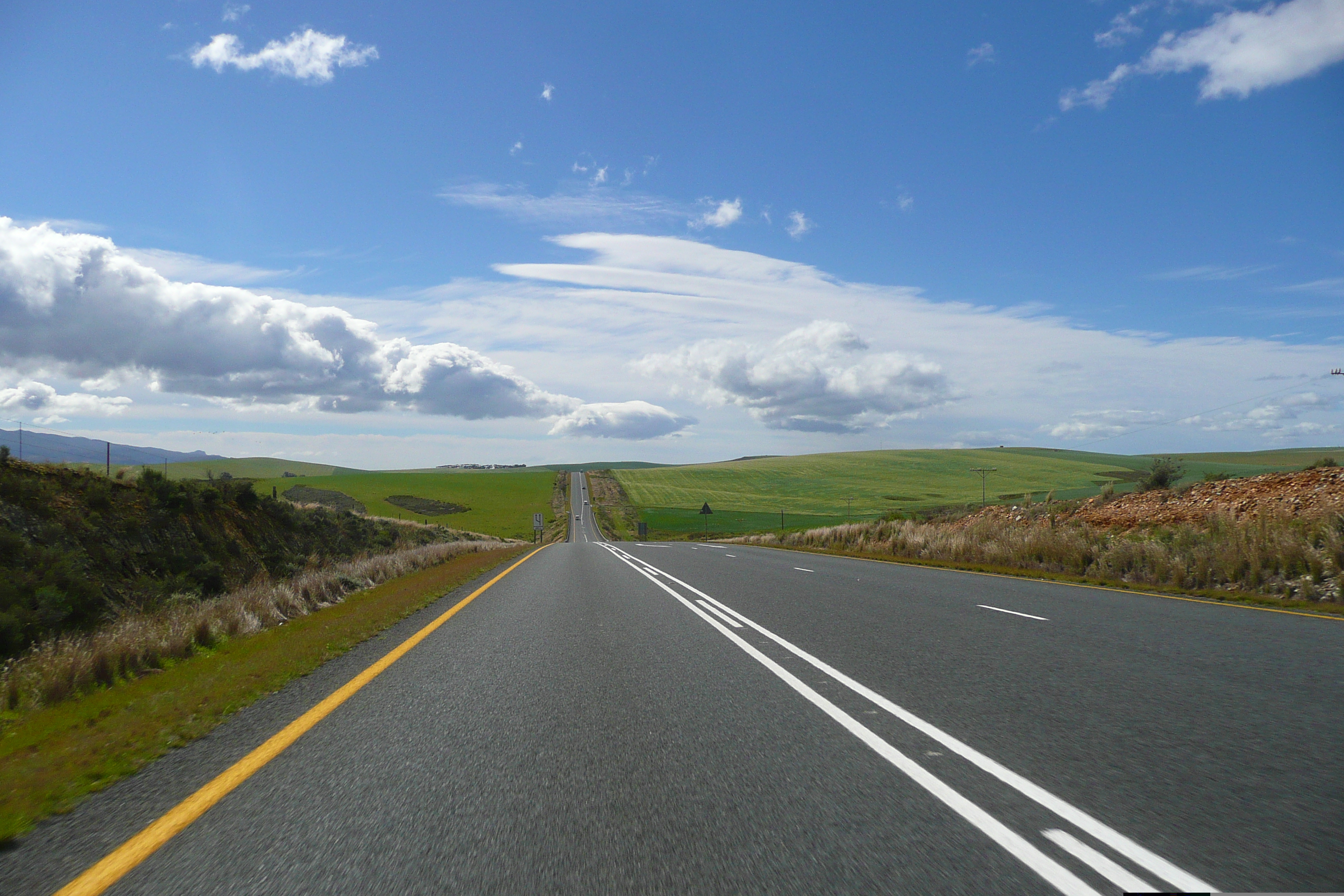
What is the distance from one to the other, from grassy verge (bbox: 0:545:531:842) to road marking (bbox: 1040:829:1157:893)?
15.4ft

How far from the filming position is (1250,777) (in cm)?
414

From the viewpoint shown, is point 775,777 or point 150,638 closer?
point 775,777

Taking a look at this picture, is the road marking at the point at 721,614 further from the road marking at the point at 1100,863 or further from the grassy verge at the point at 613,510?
the grassy verge at the point at 613,510

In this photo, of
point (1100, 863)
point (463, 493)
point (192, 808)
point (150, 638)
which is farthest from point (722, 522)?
point (1100, 863)

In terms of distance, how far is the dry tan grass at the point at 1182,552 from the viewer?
44.6 feet

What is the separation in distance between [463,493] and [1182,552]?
10585 centimetres

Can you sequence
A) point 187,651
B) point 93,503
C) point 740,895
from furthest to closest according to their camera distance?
point 93,503 → point 187,651 → point 740,895

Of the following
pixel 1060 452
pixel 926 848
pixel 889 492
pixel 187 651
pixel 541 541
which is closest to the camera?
pixel 926 848

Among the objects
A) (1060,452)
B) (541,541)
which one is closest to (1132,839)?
(541,541)

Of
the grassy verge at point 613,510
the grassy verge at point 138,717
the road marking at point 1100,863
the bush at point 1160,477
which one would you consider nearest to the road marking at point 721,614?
the grassy verge at point 138,717

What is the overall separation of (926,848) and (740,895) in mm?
927

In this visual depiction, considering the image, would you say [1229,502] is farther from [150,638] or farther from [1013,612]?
[150,638]

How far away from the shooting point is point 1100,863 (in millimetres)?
3168

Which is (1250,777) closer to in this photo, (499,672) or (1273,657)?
(1273,657)
